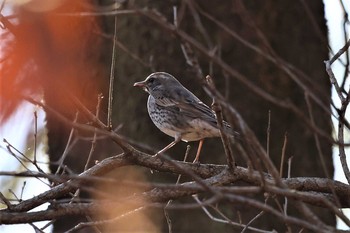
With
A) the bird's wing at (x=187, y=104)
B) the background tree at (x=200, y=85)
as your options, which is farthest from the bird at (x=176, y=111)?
the background tree at (x=200, y=85)

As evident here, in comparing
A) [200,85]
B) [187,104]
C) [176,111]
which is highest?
[200,85]

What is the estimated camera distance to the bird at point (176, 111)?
5.98 m

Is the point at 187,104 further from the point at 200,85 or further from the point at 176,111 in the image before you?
the point at 176,111

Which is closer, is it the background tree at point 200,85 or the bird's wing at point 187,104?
the bird's wing at point 187,104

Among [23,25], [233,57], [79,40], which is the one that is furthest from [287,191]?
[79,40]

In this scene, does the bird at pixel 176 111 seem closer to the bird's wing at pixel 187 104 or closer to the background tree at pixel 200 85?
the bird's wing at pixel 187 104

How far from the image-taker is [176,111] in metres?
6.42

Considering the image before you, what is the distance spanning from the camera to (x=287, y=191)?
283 cm

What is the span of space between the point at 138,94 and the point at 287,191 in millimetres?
3890

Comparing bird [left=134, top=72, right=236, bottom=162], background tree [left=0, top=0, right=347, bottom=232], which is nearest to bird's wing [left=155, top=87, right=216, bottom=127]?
bird [left=134, top=72, right=236, bottom=162]

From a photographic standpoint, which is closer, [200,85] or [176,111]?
[200,85]

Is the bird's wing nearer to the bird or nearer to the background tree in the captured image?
the bird

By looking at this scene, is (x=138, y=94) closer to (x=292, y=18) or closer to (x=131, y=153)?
(x=292, y=18)

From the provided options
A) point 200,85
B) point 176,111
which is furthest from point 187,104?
point 176,111
